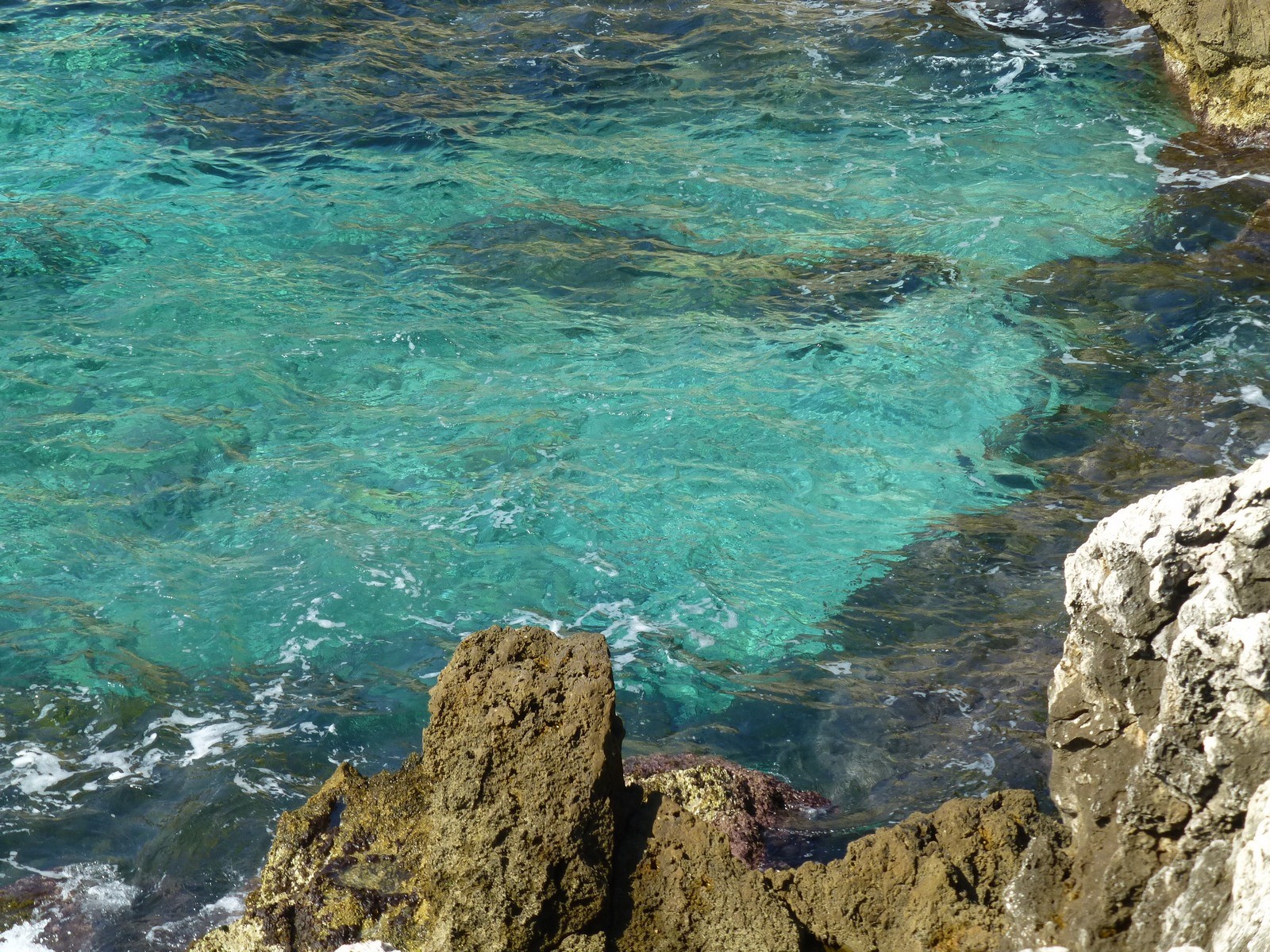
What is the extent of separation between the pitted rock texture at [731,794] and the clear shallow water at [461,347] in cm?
63

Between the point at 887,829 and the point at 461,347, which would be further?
the point at 461,347

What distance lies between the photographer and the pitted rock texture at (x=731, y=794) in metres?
4.35

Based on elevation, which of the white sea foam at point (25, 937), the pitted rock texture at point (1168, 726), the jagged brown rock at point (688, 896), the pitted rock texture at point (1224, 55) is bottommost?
the white sea foam at point (25, 937)

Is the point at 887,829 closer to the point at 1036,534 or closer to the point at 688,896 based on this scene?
the point at 688,896

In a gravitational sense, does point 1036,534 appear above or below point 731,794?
below

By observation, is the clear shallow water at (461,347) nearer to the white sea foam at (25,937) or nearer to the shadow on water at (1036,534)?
the shadow on water at (1036,534)

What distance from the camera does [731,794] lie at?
4.51 m

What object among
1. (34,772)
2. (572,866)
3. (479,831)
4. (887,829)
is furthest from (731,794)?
(34,772)

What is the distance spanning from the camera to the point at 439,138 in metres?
11.9

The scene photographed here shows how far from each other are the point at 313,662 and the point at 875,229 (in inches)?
261

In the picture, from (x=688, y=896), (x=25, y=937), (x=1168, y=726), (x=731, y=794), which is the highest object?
(x=1168, y=726)

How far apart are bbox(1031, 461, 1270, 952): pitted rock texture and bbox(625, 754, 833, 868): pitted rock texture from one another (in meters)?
1.25

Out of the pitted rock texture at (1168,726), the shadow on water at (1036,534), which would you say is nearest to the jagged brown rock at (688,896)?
the pitted rock texture at (1168,726)

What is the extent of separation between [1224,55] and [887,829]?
10.4 m
